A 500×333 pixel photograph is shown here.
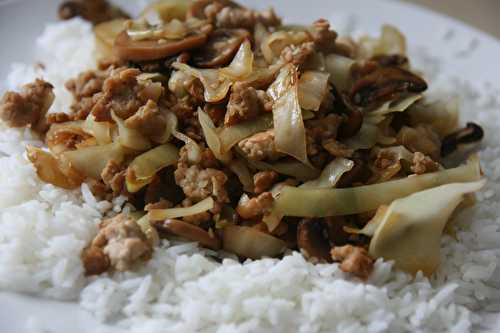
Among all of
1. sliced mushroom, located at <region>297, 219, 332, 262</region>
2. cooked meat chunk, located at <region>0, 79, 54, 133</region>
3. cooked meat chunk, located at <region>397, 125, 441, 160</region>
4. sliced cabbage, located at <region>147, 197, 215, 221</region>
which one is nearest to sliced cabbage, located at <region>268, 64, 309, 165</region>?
sliced mushroom, located at <region>297, 219, 332, 262</region>

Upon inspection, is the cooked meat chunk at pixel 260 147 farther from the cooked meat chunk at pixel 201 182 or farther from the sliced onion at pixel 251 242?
the sliced onion at pixel 251 242

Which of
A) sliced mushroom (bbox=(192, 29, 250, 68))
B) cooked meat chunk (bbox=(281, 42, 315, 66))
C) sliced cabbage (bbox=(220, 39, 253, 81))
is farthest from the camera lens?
sliced mushroom (bbox=(192, 29, 250, 68))

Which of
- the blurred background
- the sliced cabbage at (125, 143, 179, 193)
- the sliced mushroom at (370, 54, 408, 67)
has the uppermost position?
the sliced mushroom at (370, 54, 408, 67)

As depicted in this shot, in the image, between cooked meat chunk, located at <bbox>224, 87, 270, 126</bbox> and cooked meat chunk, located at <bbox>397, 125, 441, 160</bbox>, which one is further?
cooked meat chunk, located at <bbox>397, 125, 441, 160</bbox>

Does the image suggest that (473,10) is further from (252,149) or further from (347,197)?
(252,149)

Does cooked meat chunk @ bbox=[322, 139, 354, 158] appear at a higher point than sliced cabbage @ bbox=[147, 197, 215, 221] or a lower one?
higher

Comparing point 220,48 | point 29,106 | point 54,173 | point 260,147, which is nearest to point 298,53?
point 220,48

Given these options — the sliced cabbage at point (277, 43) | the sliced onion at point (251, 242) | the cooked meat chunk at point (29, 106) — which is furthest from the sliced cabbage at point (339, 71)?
the cooked meat chunk at point (29, 106)

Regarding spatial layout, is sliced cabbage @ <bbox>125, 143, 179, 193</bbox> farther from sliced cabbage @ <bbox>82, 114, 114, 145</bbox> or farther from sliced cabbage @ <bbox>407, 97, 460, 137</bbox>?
sliced cabbage @ <bbox>407, 97, 460, 137</bbox>

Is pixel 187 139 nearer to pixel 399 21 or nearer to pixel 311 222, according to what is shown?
pixel 311 222
